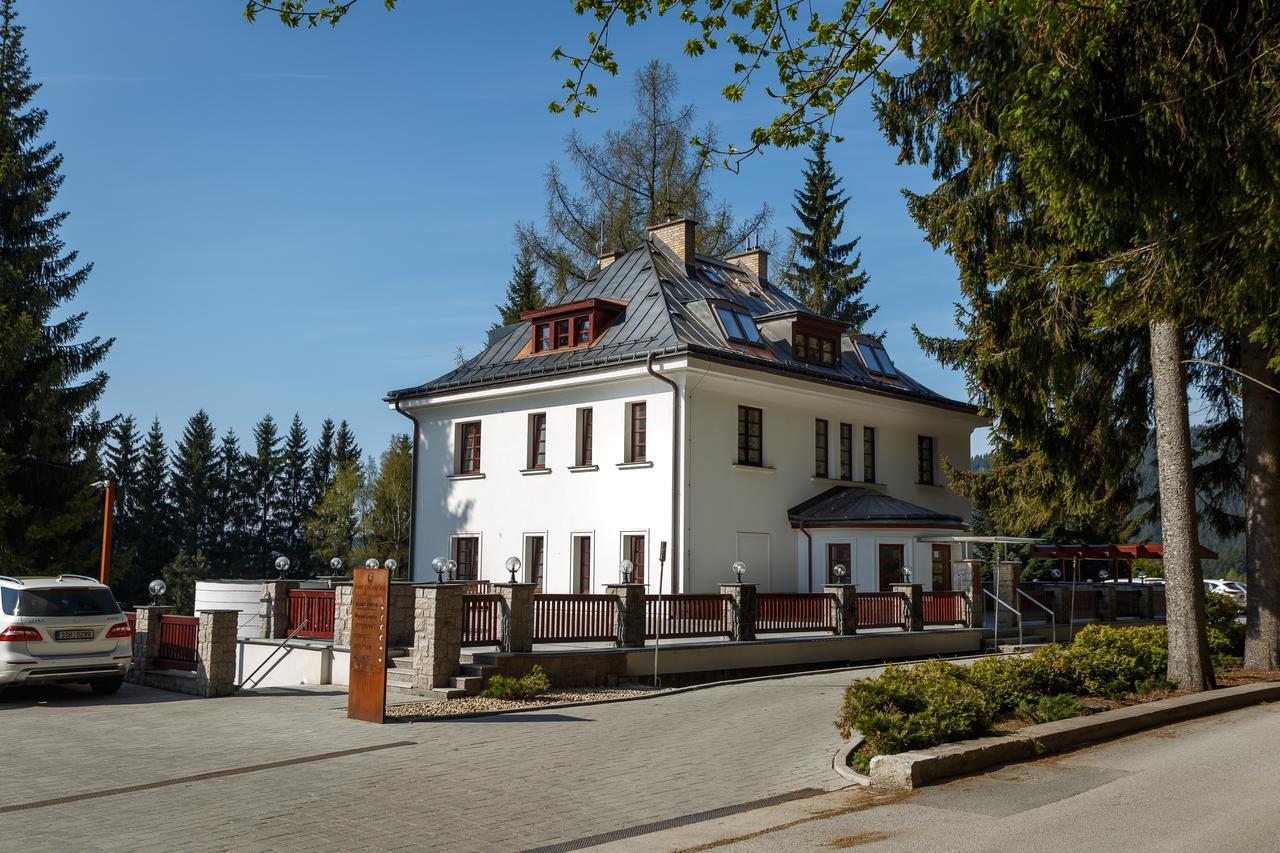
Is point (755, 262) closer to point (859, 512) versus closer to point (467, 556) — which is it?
point (859, 512)

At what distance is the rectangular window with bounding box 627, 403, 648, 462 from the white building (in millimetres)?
38

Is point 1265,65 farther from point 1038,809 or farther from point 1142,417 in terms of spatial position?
point 1142,417

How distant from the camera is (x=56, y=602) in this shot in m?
15.3

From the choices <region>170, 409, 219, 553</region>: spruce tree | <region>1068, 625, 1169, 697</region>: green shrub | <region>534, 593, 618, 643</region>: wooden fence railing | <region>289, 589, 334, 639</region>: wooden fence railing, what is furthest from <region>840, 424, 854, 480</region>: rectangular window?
<region>170, 409, 219, 553</region>: spruce tree

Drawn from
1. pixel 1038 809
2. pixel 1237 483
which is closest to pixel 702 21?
pixel 1038 809

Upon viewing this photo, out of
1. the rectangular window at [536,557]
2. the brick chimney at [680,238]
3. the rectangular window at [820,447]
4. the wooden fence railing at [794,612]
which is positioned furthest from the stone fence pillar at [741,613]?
the brick chimney at [680,238]

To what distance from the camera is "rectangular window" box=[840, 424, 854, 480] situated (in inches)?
1114

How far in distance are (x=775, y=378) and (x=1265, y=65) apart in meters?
15.4

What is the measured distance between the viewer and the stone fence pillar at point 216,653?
53.8ft

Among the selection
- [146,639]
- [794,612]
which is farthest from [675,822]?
[146,639]

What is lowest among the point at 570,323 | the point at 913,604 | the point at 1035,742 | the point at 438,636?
the point at 1035,742

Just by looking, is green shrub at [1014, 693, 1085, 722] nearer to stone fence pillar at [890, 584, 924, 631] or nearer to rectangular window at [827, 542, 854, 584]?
stone fence pillar at [890, 584, 924, 631]

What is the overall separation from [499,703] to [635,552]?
10098 mm

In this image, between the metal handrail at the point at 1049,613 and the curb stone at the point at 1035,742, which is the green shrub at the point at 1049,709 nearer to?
the curb stone at the point at 1035,742
